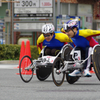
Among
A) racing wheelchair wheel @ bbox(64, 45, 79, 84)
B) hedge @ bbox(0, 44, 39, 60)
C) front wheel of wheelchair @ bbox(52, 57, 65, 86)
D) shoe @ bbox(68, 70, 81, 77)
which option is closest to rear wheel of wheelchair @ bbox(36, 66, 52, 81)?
racing wheelchair wheel @ bbox(64, 45, 79, 84)

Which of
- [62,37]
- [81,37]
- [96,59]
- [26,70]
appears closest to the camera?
[96,59]

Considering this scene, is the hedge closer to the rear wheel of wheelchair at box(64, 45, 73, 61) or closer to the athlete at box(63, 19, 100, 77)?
the rear wheel of wheelchair at box(64, 45, 73, 61)

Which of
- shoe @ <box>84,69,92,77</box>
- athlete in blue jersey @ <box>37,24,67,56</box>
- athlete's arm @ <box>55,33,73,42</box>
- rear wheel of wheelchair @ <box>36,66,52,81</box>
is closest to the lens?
shoe @ <box>84,69,92,77</box>

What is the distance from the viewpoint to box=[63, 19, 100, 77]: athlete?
33.2 feet

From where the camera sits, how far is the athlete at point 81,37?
10117 millimetres

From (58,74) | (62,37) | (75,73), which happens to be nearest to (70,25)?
(62,37)

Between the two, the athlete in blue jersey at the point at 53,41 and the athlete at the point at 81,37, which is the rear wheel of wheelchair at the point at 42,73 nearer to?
the athlete in blue jersey at the point at 53,41

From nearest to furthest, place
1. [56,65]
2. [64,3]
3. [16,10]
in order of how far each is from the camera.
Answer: [56,65] → [16,10] → [64,3]

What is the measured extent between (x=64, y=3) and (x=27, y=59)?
29256 mm

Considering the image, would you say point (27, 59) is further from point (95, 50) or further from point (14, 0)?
point (14, 0)

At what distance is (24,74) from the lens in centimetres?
1041

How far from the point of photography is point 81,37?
33.6ft

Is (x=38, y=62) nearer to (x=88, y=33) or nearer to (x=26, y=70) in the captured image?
(x=26, y=70)

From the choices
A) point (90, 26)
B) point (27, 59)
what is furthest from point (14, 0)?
point (27, 59)
